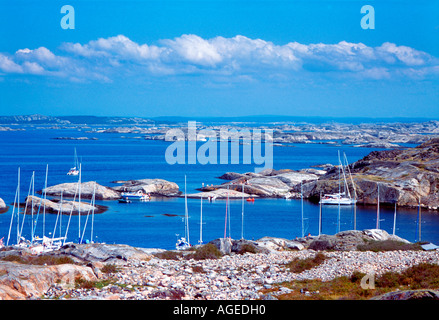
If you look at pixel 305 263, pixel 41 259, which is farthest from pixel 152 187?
pixel 305 263

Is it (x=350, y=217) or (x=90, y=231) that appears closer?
(x=90, y=231)

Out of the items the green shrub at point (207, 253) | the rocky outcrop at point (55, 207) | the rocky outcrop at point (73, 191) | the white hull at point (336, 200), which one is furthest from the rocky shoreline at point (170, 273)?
the rocky outcrop at point (73, 191)

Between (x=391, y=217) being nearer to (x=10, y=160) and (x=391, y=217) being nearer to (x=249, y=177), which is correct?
(x=249, y=177)

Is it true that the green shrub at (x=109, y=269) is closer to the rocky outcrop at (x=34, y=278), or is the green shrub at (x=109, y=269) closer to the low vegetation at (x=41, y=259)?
the rocky outcrop at (x=34, y=278)

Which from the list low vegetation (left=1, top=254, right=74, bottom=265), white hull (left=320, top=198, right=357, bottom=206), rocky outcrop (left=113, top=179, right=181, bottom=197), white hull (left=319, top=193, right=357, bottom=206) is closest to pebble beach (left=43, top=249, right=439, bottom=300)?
low vegetation (left=1, top=254, right=74, bottom=265)

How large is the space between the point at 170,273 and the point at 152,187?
51259 millimetres

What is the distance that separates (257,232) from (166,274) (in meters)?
29.0

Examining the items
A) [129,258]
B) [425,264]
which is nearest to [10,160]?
[129,258]

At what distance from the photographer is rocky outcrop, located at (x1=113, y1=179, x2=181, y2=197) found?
66762mm

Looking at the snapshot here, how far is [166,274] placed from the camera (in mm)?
16641

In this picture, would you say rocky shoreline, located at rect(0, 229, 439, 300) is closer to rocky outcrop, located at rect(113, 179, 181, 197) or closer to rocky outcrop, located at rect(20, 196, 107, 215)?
rocky outcrop, located at rect(20, 196, 107, 215)

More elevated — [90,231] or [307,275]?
[307,275]

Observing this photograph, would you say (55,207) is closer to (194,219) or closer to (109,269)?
(194,219)
